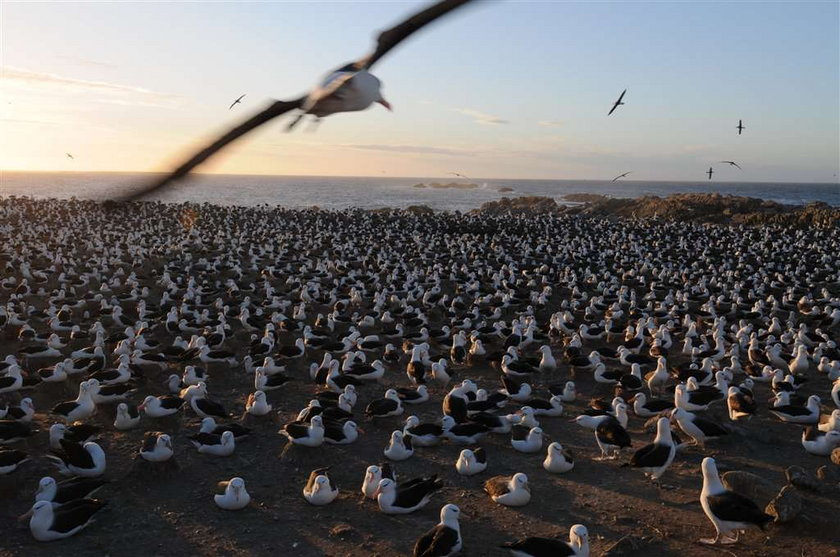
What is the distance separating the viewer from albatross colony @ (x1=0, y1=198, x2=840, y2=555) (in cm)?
761

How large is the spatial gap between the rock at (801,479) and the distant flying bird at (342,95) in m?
7.72

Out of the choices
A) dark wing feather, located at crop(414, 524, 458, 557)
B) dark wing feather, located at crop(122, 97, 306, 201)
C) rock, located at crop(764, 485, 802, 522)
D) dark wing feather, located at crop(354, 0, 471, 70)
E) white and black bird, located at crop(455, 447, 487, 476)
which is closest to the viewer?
dark wing feather, located at crop(122, 97, 306, 201)

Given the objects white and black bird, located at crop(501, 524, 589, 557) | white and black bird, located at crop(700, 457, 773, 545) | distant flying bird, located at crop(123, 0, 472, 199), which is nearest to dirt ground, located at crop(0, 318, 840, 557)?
white and black bird, located at crop(700, 457, 773, 545)

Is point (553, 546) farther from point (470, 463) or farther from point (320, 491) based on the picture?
point (320, 491)

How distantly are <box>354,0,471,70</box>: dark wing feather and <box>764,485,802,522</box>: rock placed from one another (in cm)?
688

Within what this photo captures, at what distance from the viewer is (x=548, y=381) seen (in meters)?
13.5

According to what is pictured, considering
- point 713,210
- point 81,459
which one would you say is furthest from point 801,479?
point 713,210

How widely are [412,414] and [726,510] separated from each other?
563 cm

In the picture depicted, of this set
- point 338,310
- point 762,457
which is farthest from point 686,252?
point 762,457

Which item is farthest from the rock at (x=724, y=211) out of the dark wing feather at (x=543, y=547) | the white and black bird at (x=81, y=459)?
the white and black bird at (x=81, y=459)

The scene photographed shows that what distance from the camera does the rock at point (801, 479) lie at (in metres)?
8.38

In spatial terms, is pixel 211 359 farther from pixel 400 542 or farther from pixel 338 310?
pixel 400 542

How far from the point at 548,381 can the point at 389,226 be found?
95.2ft

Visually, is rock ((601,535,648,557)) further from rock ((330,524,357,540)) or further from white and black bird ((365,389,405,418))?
white and black bird ((365,389,405,418))
